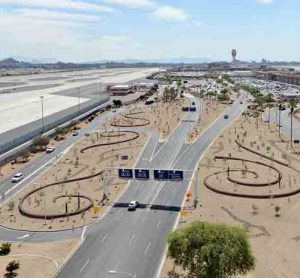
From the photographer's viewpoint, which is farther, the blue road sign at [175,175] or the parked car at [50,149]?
the parked car at [50,149]

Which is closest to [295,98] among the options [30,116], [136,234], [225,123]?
[225,123]

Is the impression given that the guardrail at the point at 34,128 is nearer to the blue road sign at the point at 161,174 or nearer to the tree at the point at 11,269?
the blue road sign at the point at 161,174

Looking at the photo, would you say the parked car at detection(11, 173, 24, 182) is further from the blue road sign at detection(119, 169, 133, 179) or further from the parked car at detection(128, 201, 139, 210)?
the parked car at detection(128, 201, 139, 210)

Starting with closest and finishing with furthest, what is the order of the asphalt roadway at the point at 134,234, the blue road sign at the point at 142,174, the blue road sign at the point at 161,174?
the asphalt roadway at the point at 134,234
the blue road sign at the point at 161,174
the blue road sign at the point at 142,174

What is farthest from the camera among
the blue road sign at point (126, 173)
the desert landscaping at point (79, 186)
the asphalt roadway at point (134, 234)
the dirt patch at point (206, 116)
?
the dirt patch at point (206, 116)

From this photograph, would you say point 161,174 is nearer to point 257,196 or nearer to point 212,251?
point 257,196

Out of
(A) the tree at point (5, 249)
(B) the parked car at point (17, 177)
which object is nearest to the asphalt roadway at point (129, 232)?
(B) the parked car at point (17, 177)

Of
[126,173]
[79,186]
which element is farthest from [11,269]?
[79,186]

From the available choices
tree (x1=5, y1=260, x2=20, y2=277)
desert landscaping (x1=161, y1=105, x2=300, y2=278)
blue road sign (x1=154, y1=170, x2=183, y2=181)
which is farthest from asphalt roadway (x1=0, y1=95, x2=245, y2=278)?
tree (x1=5, y1=260, x2=20, y2=277)
